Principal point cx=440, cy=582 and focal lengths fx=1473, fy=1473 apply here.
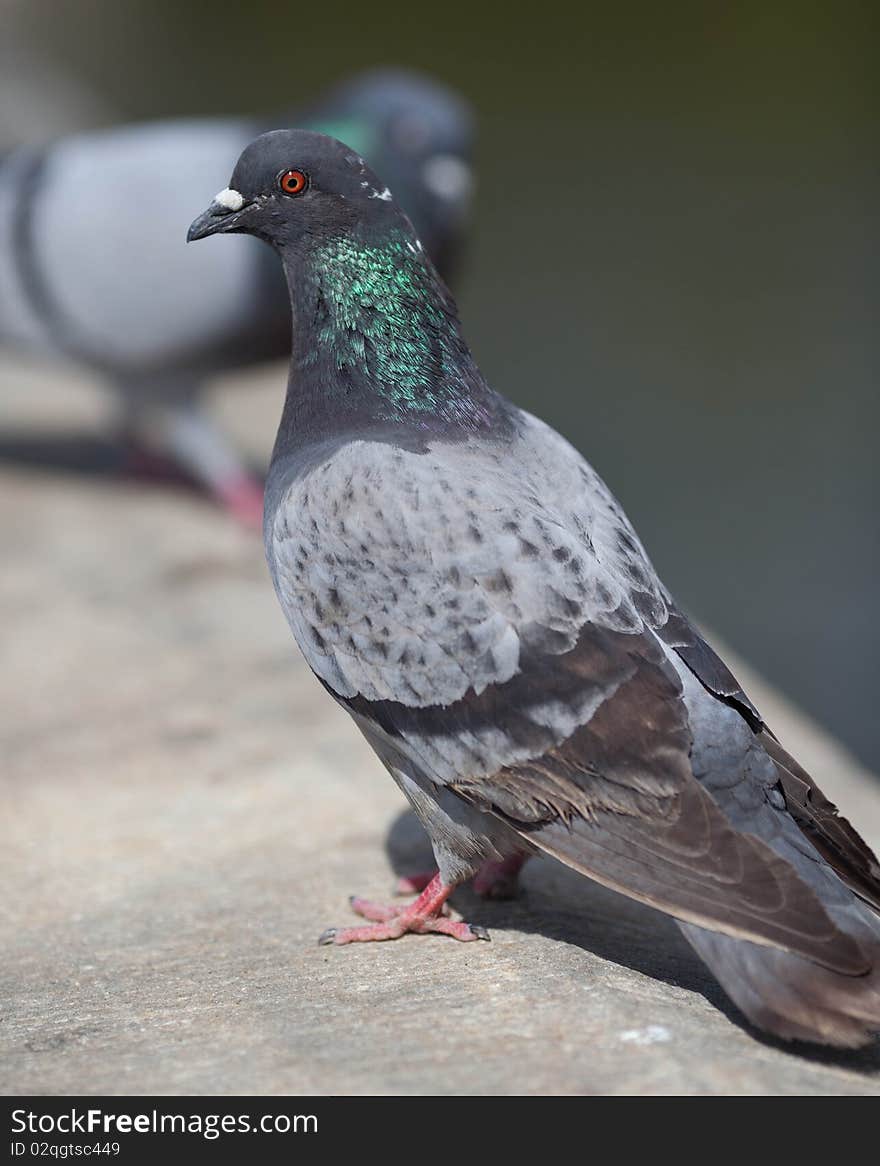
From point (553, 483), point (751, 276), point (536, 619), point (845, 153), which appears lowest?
point (536, 619)

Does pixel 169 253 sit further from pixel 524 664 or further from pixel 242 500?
pixel 524 664

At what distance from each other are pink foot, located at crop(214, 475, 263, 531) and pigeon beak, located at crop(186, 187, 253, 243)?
13.4 ft

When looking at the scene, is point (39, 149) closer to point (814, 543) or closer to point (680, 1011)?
point (814, 543)

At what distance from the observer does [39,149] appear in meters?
8.30

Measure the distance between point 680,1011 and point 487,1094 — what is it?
0.59 meters

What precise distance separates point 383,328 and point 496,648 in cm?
97

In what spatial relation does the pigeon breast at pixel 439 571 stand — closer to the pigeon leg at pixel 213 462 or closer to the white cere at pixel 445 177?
the pigeon leg at pixel 213 462

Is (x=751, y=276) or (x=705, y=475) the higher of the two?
(x=751, y=276)

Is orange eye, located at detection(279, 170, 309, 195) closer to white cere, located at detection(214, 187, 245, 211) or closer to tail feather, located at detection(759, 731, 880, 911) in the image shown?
white cere, located at detection(214, 187, 245, 211)

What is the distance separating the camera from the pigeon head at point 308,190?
3.84 metres

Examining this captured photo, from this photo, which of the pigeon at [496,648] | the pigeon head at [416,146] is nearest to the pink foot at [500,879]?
the pigeon at [496,648]

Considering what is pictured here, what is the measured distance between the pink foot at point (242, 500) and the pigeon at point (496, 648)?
4148mm

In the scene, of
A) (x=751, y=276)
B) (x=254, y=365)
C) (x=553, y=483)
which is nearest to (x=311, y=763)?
(x=553, y=483)
